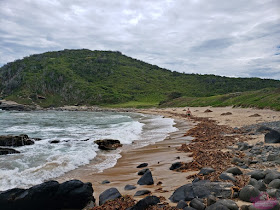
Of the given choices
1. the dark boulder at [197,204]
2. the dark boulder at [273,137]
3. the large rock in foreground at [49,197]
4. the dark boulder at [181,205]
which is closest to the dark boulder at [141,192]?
the large rock in foreground at [49,197]

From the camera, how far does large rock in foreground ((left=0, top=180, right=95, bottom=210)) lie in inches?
178

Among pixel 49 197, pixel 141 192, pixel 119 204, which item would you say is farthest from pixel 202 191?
pixel 49 197

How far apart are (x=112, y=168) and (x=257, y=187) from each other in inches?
223

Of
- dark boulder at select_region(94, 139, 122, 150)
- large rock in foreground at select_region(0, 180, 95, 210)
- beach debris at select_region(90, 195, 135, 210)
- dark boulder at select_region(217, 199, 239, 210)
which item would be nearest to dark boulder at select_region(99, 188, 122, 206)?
beach debris at select_region(90, 195, 135, 210)

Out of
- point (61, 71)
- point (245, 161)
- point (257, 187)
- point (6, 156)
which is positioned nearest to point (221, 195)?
point (257, 187)

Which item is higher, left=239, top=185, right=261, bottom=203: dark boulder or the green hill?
the green hill

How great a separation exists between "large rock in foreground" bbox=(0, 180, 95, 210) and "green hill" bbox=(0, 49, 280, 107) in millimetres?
76431

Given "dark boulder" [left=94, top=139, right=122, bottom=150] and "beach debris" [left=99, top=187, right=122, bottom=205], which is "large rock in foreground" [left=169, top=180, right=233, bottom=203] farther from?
"dark boulder" [left=94, top=139, right=122, bottom=150]

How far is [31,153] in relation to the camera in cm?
1080

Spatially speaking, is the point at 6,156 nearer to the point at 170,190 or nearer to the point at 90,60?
the point at 170,190

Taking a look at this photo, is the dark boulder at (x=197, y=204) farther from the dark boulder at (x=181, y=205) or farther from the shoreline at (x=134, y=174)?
the shoreline at (x=134, y=174)

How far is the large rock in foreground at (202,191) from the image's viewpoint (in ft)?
14.0

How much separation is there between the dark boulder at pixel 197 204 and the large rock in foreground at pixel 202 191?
0.96ft

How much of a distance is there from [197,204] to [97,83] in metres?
126
